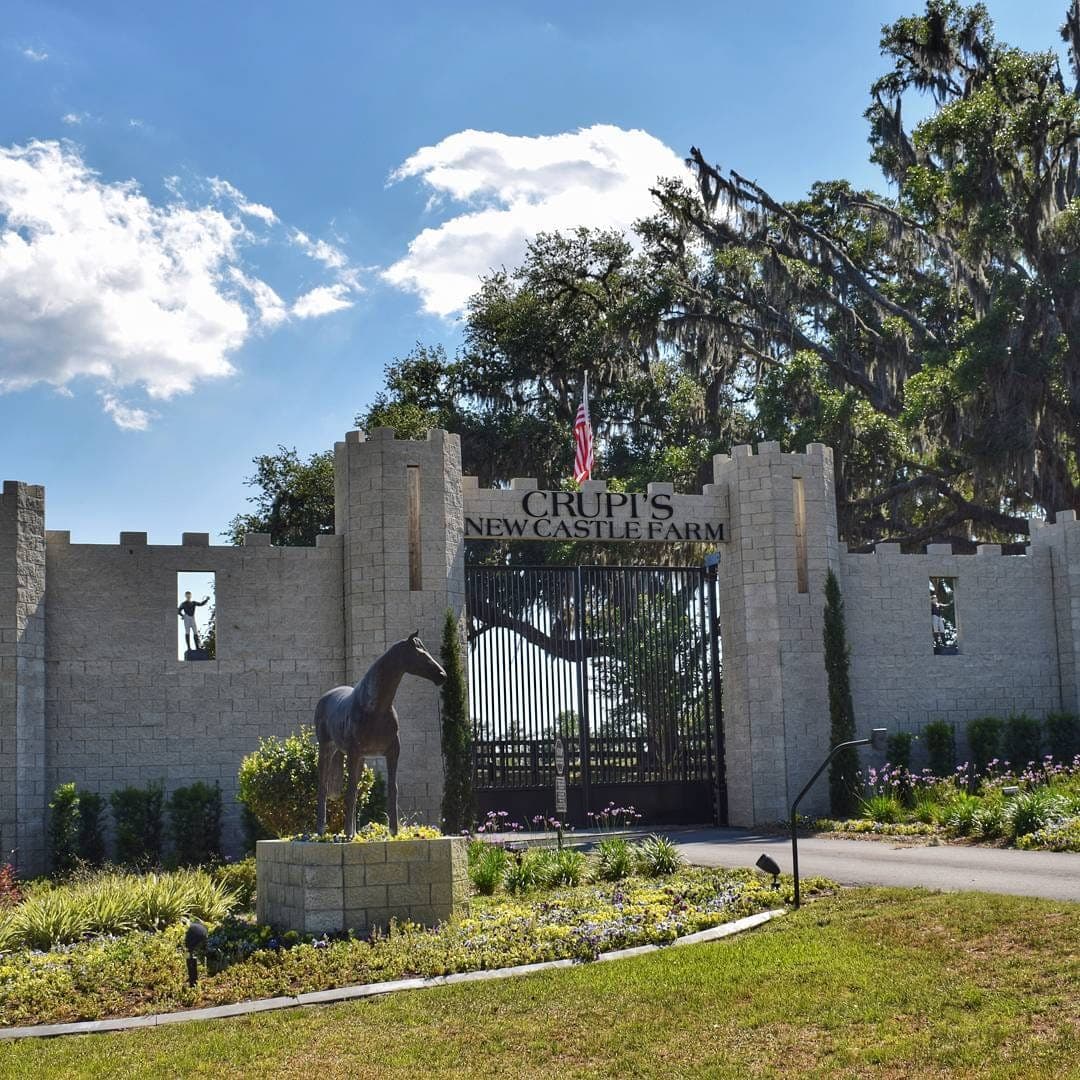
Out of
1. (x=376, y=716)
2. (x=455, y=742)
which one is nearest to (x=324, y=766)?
(x=376, y=716)

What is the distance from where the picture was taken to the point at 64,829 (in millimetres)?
17453

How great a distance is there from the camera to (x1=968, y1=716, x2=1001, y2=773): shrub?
2164 cm

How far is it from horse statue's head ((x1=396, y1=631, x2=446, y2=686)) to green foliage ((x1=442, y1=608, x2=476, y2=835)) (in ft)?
23.4

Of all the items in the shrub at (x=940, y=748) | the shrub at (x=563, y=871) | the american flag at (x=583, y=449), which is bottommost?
the shrub at (x=563, y=871)

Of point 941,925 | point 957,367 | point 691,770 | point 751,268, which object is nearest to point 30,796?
point 691,770

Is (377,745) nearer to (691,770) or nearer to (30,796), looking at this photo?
(30,796)

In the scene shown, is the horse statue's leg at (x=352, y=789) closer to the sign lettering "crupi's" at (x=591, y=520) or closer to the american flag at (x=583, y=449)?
the sign lettering "crupi's" at (x=591, y=520)

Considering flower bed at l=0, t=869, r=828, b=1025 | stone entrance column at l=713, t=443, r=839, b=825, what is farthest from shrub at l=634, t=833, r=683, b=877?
stone entrance column at l=713, t=443, r=839, b=825

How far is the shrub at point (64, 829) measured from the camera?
17.4m

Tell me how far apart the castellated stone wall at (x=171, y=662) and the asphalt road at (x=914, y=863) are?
6.12 meters

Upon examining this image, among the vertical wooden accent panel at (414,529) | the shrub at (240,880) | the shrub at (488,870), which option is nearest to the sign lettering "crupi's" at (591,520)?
the vertical wooden accent panel at (414,529)

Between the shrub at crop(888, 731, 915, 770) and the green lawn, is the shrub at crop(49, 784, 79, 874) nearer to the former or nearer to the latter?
the green lawn

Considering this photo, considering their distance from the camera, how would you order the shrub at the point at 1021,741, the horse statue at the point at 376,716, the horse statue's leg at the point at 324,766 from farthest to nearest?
the shrub at the point at 1021,741 → the horse statue's leg at the point at 324,766 → the horse statue at the point at 376,716

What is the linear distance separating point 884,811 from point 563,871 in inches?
267
